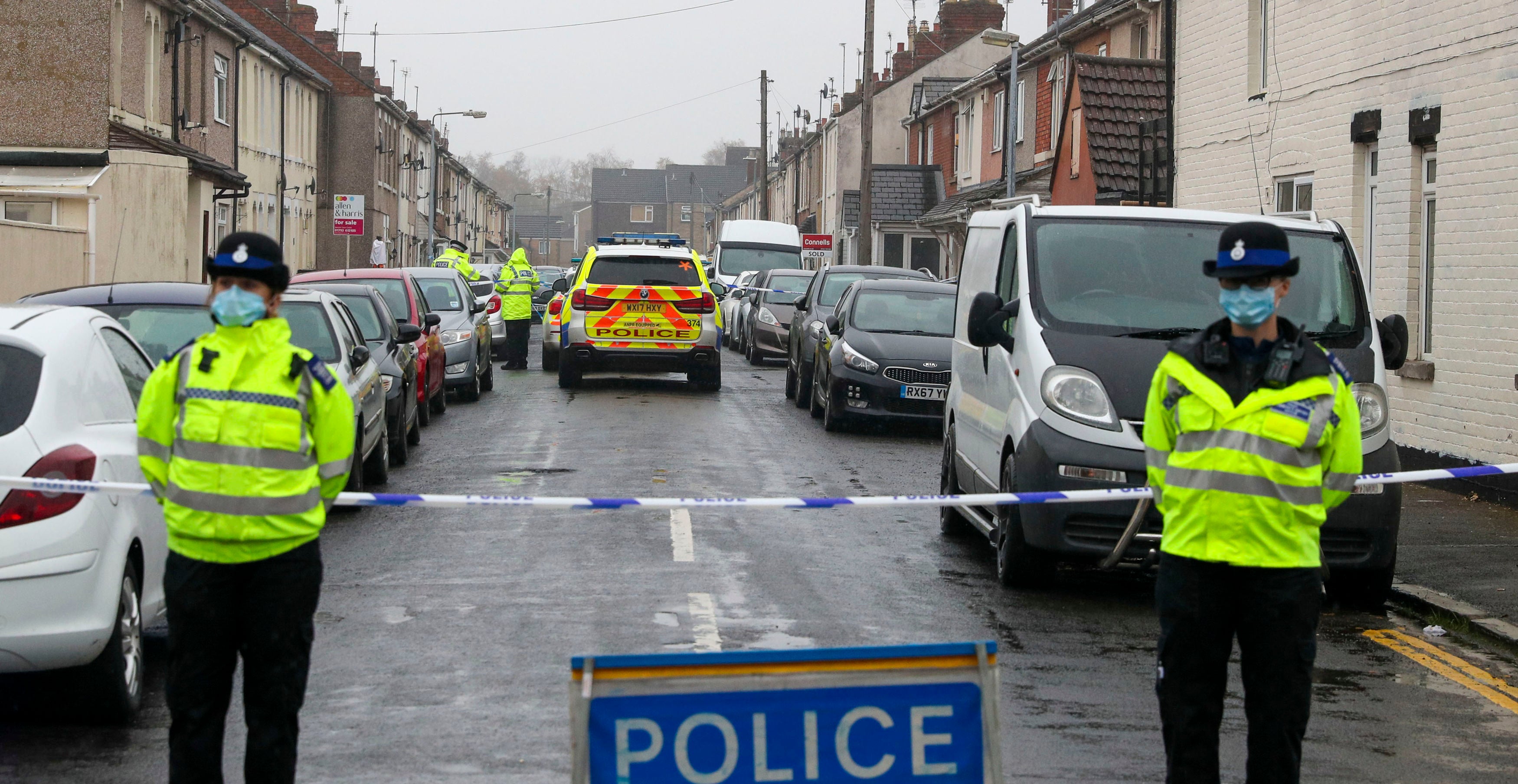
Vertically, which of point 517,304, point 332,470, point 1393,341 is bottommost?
point 332,470

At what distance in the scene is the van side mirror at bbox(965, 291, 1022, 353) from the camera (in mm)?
9023

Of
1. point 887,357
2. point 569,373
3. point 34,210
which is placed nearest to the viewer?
point 887,357

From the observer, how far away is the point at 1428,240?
15297 mm

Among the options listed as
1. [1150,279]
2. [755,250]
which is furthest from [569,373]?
[755,250]

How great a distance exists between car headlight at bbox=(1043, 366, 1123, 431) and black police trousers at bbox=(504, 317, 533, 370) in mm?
18700

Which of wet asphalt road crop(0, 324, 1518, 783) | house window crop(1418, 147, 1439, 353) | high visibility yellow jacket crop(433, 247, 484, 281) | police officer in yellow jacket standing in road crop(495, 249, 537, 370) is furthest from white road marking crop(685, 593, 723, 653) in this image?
high visibility yellow jacket crop(433, 247, 484, 281)

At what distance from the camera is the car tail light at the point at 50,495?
5.81 m

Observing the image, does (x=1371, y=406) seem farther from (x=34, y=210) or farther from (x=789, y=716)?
(x=34, y=210)

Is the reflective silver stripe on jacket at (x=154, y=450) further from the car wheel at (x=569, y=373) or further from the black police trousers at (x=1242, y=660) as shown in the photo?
the car wheel at (x=569, y=373)

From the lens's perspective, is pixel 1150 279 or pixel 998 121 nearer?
pixel 1150 279

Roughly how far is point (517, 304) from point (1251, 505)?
22.4 metres

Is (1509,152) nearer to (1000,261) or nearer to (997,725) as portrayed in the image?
(1000,261)

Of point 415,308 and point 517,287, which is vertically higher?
point 517,287

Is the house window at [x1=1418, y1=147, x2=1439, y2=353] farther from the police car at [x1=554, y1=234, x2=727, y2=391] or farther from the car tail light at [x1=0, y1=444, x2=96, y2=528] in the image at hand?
the car tail light at [x1=0, y1=444, x2=96, y2=528]
